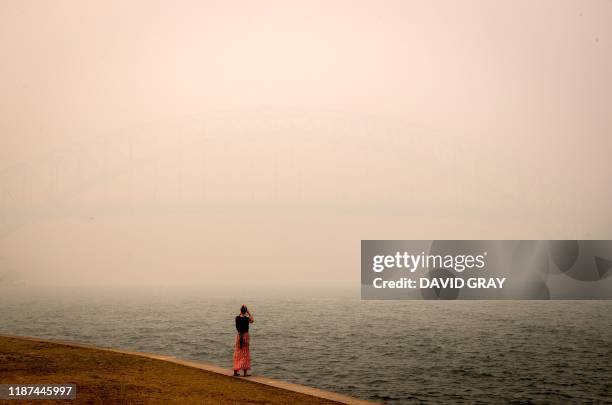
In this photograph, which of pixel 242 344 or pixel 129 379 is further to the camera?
pixel 242 344

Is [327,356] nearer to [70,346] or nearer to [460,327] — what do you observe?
[70,346]

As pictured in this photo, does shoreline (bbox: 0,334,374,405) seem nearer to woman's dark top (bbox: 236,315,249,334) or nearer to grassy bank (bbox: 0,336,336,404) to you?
grassy bank (bbox: 0,336,336,404)

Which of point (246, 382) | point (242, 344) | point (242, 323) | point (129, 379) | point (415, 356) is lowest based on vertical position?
point (415, 356)

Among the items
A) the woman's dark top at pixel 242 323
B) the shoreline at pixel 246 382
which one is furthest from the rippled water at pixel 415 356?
the woman's dark top at pixel 242 323

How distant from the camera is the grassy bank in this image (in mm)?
13570

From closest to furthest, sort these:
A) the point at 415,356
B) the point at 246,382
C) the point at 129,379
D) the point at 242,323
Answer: the point at 129,379, the point at 246,382, the point at 242,323, the point at 415,356

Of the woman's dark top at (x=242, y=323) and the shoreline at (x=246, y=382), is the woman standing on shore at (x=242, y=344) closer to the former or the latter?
the woman's dark top at (x=242, y=323)

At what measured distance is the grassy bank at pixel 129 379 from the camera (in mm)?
13570

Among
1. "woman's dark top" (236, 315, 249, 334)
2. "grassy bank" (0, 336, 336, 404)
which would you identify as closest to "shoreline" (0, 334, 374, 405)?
"grassy bank" (0, 336, 336, 404)

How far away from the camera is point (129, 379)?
15.4 meters

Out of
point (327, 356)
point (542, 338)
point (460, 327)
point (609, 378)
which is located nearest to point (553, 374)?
point (609, 378)

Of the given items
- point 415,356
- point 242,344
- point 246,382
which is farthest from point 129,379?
point 415,356

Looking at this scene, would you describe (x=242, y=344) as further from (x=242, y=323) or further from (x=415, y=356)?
(x=415, y=356)

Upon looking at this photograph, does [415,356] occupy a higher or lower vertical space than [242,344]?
lower
